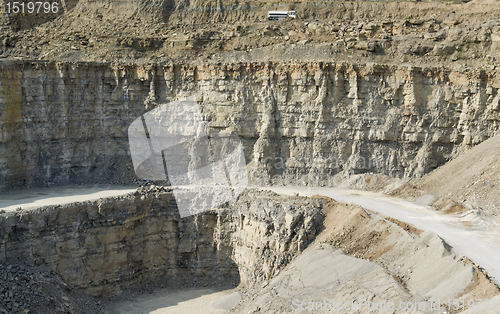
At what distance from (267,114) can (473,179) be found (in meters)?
10.9

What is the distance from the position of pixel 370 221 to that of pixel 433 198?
16.1ft

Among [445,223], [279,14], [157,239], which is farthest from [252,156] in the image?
[279,14]

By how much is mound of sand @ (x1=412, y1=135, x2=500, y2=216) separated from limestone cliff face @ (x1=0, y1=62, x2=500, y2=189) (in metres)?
1.28

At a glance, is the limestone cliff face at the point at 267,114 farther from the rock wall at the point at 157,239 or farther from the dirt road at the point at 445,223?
the rock wall at the point at 157,239

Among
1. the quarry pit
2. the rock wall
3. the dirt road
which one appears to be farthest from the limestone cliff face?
the rock wall

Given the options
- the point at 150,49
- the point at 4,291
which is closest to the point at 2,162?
the point at 4,291

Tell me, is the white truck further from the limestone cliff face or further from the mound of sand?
the mound of sand

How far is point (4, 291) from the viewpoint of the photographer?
70.6ft

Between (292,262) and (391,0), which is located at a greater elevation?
(391,0)

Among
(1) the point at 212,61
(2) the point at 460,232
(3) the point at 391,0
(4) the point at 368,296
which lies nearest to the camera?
(4) the point at 368,296

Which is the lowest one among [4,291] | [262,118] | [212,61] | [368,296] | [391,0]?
[4,291]

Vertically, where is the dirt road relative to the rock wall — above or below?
above

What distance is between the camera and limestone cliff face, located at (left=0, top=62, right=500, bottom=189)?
28828mm

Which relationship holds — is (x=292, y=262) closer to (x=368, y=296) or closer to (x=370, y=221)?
(x=370, y=221)
